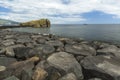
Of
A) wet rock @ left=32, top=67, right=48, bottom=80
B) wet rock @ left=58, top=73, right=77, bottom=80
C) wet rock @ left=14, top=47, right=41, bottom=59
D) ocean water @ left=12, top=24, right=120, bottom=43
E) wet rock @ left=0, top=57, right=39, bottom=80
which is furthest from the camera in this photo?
ocean water @ left=12, top=24, right=120, bottom=43

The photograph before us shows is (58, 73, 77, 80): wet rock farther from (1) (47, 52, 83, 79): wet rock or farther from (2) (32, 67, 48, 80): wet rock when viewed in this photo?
(2) (32, 67, 48, 80): wet rock

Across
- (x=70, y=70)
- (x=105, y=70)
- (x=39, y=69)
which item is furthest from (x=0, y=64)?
(x=105, y=70)

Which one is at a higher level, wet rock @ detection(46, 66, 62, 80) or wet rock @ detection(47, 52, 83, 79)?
wet rock @ detection(47, 52, 83, 79)

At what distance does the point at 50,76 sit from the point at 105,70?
2914 mm

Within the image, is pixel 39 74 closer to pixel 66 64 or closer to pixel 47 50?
pixel 66 64

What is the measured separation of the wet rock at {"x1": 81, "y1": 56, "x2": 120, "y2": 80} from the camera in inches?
382

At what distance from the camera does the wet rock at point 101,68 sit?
9703 mm

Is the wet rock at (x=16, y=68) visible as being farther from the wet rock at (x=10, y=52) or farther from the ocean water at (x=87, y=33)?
the ocean water at (x=87, y=33)

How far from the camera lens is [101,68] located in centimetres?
1018

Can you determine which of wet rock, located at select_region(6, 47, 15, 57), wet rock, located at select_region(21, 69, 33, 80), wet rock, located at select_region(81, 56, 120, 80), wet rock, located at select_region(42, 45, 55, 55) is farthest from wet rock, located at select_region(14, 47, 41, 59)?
wet rock, located at select_region(81, 56, 120, 80)

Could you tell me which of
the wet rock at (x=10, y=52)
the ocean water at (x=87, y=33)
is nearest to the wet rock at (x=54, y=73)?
the wet rock at (x=10, y=52)

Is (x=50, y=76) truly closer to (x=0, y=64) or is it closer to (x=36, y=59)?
(x=36, y=59)

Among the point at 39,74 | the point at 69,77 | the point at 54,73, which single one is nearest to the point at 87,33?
the point at 54,73

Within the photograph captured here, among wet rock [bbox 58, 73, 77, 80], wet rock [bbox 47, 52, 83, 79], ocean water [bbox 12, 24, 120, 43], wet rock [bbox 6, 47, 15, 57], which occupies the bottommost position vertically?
ocean water [bbox 12, 24, 120, 43]
